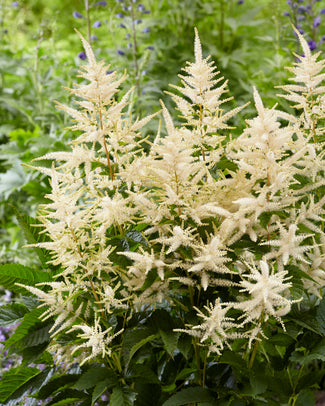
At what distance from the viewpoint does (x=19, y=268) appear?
1421 millimetres

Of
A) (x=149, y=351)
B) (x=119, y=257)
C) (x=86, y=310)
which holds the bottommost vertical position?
(x=149, y=351)

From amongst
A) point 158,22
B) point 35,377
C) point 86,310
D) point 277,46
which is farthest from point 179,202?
point 158,22

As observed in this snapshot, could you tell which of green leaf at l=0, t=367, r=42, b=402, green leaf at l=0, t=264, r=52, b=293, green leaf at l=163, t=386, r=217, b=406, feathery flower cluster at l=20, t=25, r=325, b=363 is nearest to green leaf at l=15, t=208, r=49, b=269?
green leaf at l=0, t=264, r=52, b=293

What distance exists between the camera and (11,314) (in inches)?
56.4

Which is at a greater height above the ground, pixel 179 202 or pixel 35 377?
pixel 179 202

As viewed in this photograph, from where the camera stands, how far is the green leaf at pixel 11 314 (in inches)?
55.4

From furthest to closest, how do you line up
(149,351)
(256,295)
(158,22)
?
(158,22)
(149,351)
(256,295)

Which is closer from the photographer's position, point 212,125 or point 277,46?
point 212,125

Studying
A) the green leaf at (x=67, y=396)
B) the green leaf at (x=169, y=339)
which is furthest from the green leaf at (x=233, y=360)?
the green leaf at (x=67, y=396)

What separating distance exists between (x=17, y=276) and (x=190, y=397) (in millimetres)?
575

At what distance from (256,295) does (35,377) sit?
0.70 meters

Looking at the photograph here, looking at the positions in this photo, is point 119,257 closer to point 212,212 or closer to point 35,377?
point 212,212

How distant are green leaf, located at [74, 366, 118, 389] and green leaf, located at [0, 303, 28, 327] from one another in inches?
9.9

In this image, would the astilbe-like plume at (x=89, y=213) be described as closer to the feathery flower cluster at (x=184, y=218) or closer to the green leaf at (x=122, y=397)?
the feathery flower cluster at (x=184, y=218)
